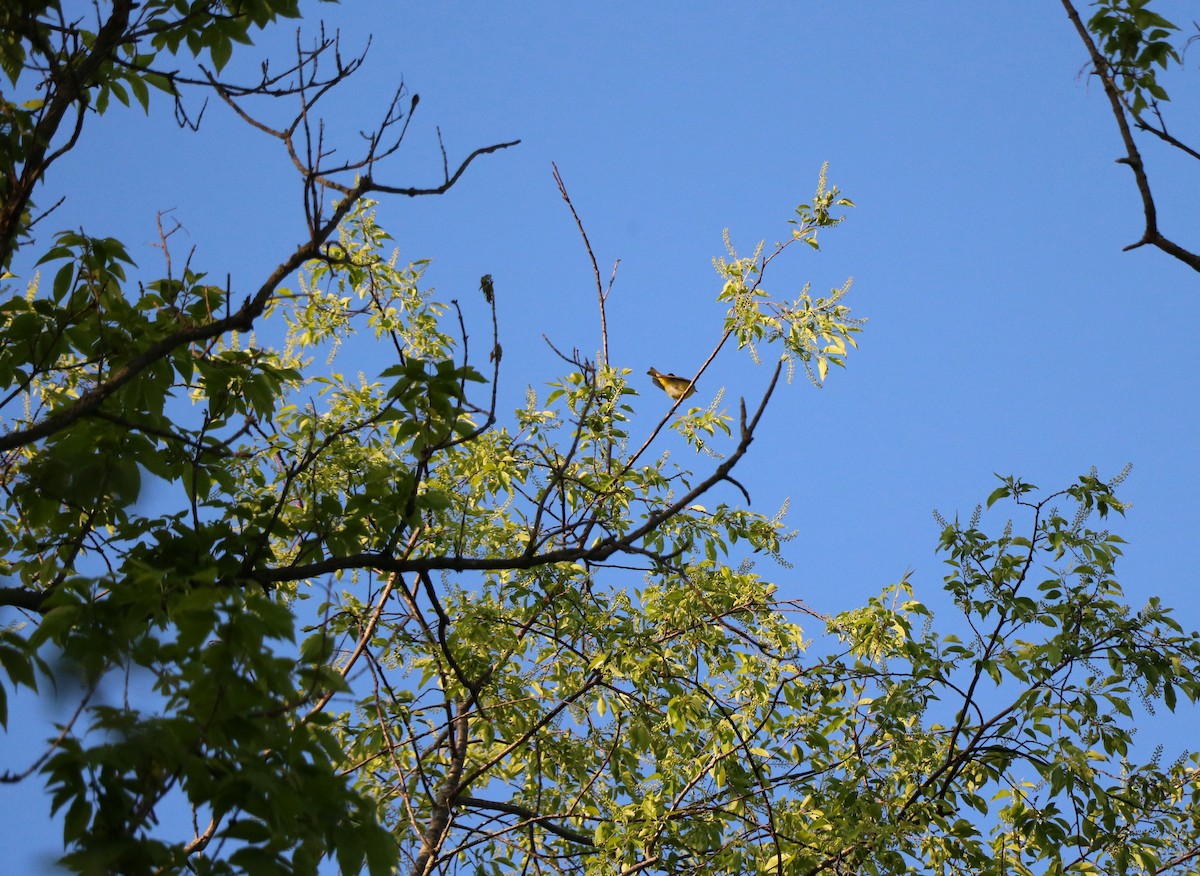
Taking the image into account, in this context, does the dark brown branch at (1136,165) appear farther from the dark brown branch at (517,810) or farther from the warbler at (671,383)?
the warbler at (671,383)

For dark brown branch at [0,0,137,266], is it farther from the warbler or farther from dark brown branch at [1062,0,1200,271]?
the warbler

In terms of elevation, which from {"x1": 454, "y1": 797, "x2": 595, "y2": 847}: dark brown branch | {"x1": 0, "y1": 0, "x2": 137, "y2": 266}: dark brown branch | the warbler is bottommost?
{"x1": 454, "y1": 797, "x2": 595, "y2": 847}: dark brown branch

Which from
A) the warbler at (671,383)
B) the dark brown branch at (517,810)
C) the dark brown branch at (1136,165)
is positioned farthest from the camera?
the warbler at (671,383)

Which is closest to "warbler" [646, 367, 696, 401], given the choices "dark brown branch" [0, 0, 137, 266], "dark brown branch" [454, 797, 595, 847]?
A: "dark brown branch" [454, 797, 595, 847]

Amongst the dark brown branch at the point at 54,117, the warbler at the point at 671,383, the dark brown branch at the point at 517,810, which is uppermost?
the warbler at the point at 671,383

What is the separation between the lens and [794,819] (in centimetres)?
596

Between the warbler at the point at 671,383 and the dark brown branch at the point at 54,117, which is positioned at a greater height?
the warbler at the point at 671,383

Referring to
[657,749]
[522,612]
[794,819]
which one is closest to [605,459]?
[522,612]


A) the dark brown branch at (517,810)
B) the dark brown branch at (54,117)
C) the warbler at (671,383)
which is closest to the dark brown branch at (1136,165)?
the dark brown branch at (54,117)

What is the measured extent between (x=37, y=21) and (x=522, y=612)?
4.34 meters

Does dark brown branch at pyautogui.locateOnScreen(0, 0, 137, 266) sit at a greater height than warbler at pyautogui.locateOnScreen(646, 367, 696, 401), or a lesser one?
lesser

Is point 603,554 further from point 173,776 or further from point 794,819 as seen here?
point 794,819

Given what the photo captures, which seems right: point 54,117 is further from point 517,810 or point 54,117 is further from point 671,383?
point 671,383

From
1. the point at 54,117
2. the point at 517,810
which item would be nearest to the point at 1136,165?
the point at 54,117
